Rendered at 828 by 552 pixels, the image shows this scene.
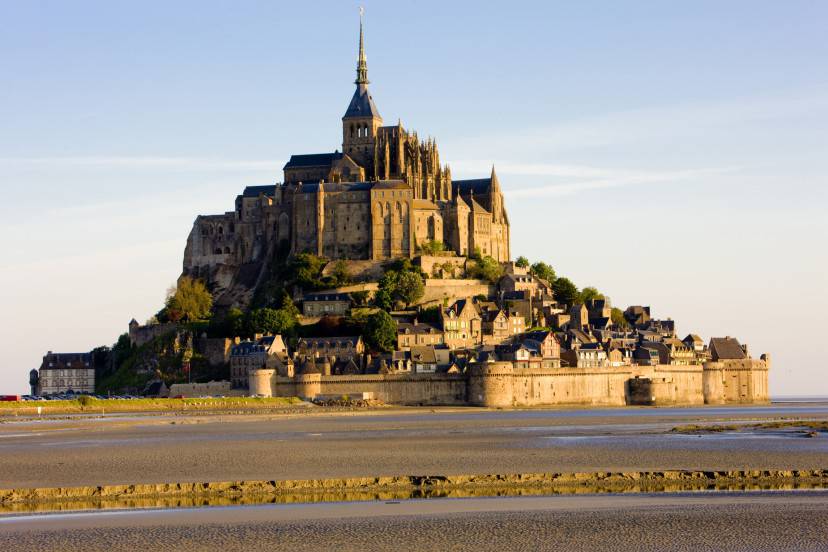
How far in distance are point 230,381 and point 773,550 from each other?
87955mm

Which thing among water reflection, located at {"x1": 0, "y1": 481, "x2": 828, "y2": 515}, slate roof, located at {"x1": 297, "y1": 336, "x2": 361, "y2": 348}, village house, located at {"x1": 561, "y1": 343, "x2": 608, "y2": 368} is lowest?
water reflection, located at {"x1": 0, "y1": 481, "x2": 828, "y2": 515}

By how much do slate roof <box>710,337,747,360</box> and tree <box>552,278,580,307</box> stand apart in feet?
48.0

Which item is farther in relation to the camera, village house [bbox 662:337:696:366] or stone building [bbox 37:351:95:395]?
stone building [bbox 37:351:95:395]

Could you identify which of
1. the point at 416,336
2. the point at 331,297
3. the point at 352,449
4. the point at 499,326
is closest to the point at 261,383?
the point at 416,336

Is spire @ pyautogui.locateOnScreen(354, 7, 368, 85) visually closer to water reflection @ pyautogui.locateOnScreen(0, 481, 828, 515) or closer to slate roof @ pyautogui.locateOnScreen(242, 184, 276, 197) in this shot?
slate roof @ pyautogui.locateOnScreen(242, 184, 276, 197)

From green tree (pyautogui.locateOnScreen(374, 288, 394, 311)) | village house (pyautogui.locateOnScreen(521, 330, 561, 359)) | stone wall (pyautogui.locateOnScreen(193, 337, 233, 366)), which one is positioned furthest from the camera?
green tree (pyautogui.locateOnScreen(374, 288, 394, 311))

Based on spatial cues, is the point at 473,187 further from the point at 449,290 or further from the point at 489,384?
the point at 489,384

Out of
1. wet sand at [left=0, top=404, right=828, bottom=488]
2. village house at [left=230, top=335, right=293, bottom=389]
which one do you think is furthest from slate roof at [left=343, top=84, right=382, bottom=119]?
wet sand at [left=0, top=404, right=828, bottom=488]

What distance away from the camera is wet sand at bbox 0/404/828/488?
144ft

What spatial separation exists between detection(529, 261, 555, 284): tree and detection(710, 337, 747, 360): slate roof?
60.4ft

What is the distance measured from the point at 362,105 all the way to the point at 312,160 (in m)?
7.95

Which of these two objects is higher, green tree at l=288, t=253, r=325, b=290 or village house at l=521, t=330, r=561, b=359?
green tree at l=288, t=253, r=325, b=290

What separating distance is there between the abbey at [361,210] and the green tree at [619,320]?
13.3 metres

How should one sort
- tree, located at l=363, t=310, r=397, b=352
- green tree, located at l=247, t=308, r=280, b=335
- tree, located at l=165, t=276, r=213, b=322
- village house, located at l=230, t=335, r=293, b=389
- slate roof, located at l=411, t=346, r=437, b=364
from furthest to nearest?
tree, located at l=165, t=276, r=213, b=322
green tree, located at l=247, t=308, r=280, b=335
tree, located at l=363, t=310, r=397, b=352
slate roof, located at l=411, t=346, r=437, b=364
village house, located at l=230, t=335, r=293, b=389
